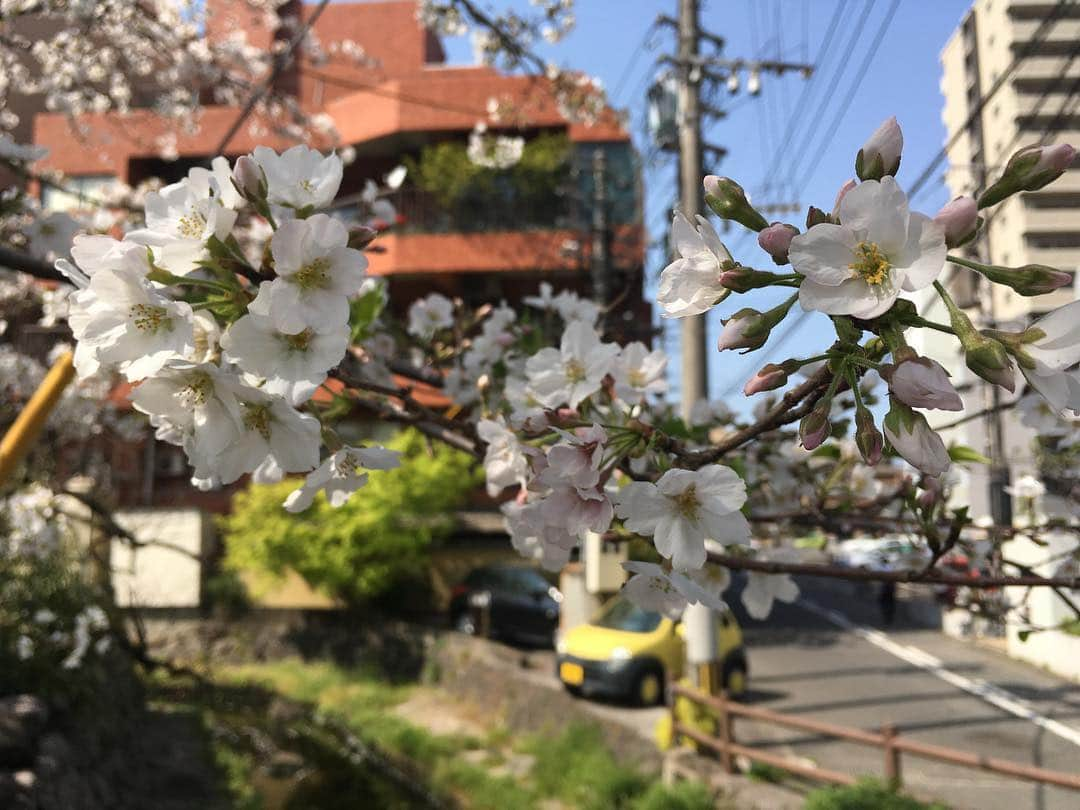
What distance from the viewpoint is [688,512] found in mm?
1149

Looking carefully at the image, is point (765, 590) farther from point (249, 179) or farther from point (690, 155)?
point (690, 155)

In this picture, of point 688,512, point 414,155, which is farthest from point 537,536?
point 414,155

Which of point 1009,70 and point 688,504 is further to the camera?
point 1009,70

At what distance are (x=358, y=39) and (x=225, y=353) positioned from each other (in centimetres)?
1890

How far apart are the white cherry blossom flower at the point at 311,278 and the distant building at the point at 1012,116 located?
1917 mm

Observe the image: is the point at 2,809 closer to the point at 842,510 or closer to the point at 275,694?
the point at 842,510

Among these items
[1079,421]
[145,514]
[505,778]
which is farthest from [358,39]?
[1079,421]

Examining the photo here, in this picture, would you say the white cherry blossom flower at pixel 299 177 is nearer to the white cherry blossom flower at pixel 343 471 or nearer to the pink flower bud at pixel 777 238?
the white cherry blossom flower at pixel 343 471

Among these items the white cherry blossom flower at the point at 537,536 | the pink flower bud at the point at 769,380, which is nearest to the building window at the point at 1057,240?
the white cherry blossom flower at the point at 537,536

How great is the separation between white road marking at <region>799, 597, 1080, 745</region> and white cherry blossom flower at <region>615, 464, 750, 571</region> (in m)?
5.63

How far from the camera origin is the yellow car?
859 centimetres

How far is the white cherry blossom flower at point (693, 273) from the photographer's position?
1043 millimetres

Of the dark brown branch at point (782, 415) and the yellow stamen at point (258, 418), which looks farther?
the yellow stamen at point (258, 418)

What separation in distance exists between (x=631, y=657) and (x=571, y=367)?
7.72 m
